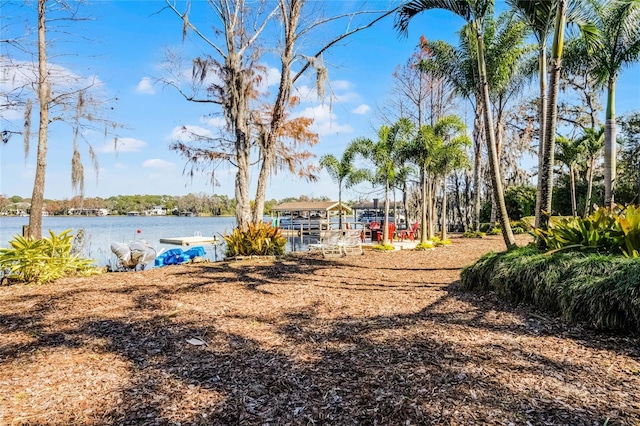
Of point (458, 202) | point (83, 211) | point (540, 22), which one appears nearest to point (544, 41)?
point (540, 22)

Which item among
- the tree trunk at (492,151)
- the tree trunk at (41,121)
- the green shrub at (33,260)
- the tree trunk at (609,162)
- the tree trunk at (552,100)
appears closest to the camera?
the tree trunk at (552,100)

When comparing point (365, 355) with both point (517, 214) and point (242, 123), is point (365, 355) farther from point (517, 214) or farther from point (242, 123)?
point (517, 214)

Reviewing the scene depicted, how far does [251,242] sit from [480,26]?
21.3 feet

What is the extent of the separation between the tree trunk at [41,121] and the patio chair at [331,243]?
6.20m

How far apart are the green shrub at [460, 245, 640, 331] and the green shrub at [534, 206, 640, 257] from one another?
262 mm

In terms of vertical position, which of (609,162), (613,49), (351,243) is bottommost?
(351,243)

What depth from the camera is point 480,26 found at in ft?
20.2

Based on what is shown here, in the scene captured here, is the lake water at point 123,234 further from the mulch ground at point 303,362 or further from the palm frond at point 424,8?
the palm frond at point 424,8

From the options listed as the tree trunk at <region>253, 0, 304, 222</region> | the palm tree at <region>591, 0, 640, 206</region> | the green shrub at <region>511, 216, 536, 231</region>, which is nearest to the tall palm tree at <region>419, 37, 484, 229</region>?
the palm tree at <region>591, 0, 640, 206</region>

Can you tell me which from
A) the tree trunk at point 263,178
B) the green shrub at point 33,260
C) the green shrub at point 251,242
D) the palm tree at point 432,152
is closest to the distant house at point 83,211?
the green shrub at point 33,260

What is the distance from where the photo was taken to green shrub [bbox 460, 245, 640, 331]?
3287mm

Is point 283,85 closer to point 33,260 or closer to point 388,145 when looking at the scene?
point 388,145

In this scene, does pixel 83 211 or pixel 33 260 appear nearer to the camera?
pixel 33 260

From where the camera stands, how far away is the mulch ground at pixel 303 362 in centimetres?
218
